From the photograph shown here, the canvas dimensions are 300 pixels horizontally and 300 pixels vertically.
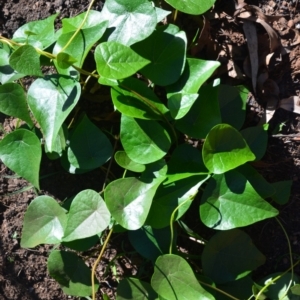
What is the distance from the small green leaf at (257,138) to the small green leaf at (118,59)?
0.33 m

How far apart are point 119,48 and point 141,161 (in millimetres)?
265

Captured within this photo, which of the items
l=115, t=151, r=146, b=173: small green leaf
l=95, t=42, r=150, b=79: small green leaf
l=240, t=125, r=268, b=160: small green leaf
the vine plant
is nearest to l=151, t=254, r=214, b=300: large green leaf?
the vine plant

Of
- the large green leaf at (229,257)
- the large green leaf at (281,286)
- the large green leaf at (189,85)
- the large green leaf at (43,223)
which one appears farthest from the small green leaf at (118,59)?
the large green leaf at (281,286)

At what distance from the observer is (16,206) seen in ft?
4.96

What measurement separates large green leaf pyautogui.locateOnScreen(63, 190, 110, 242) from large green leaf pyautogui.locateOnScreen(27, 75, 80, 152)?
0.16 meters

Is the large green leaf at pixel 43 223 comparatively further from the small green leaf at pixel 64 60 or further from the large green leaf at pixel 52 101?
the small green leaf at pixel 64 60

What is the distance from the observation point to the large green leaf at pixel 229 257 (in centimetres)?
131

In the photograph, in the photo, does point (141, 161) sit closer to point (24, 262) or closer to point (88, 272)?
point (88, 272)

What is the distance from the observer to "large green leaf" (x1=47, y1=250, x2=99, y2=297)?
1333 mm

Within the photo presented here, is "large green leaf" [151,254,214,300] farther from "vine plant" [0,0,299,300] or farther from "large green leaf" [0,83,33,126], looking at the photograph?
"large green leaf" [0,83,33,126]

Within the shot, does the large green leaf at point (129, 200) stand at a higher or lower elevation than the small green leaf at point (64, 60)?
lower

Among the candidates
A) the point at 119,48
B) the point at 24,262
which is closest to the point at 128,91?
the point at 119,48

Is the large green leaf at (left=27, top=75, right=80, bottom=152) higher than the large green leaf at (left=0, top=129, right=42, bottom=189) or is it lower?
higher

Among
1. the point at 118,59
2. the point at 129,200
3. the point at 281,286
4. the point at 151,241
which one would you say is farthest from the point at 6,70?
the point at 281,286
